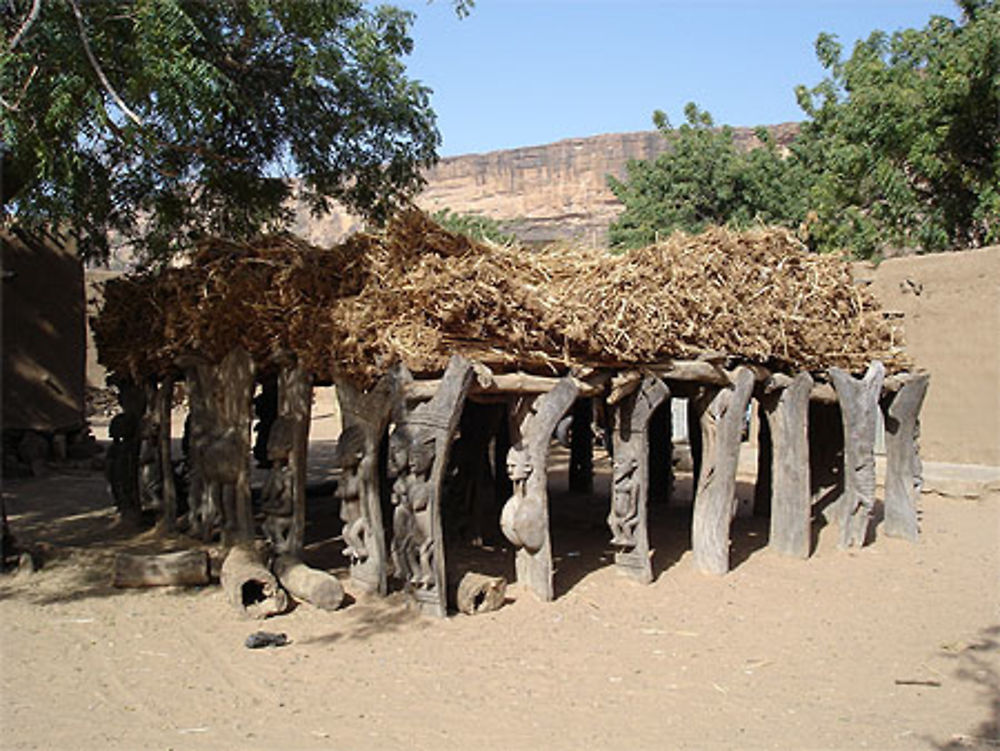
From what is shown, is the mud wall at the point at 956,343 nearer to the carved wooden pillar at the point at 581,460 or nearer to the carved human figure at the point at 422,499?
the carved wooden pillar at the point at 581,460

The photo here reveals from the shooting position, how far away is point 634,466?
839 cm

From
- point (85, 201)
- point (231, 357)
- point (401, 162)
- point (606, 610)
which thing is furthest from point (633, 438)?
point (85, 201)

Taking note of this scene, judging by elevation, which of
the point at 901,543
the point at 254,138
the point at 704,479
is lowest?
the point at 901,543

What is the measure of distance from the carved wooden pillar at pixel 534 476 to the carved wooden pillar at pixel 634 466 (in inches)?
33.9

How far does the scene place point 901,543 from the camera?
34.4 ft

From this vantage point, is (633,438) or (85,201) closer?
(633,438)

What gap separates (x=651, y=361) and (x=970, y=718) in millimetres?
3778

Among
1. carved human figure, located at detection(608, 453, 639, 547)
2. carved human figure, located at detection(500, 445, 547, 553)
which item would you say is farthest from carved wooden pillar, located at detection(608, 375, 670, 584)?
carved human figure, located at detection(500, 445, 547, 553)

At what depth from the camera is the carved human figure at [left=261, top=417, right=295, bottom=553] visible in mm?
8203

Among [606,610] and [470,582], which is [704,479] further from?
[470,582]

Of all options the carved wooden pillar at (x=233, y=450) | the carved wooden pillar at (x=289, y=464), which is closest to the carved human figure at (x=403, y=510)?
the carved wooden pillar at (x=289, y=464)

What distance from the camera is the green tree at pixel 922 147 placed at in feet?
51.6

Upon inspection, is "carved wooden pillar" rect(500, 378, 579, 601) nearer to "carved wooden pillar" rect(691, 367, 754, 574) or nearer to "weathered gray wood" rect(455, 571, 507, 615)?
"weathered gray wood" rect(455, 571, 507, 615)

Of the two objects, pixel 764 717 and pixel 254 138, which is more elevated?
pixel 254 138
